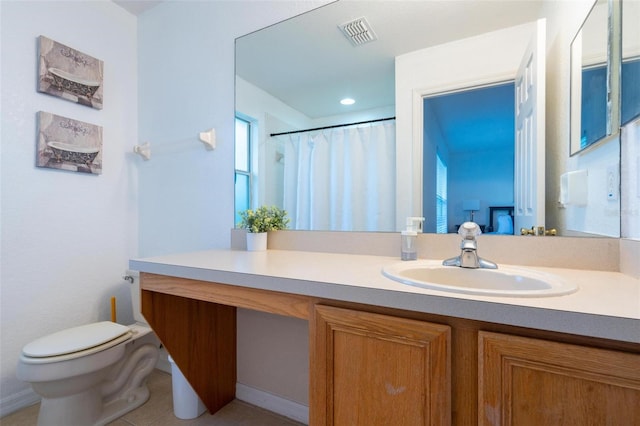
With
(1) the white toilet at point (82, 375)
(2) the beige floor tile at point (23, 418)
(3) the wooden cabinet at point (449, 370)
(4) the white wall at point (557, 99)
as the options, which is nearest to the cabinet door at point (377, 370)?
(3) the wooden cabinet at point (449, 370)

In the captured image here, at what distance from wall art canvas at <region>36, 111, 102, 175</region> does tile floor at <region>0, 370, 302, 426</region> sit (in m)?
1.29

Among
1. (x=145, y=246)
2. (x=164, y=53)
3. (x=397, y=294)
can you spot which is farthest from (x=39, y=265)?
(x=397, y=294)

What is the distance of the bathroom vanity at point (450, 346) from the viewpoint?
543mm

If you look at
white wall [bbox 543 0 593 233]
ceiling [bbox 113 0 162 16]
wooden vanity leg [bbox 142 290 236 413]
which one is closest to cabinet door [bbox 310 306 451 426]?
white wall [bbox 543 0 593 233]

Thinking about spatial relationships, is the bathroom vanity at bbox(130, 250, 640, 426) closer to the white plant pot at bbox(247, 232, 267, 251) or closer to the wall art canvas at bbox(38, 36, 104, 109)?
the white plant pot at bbox(247, 232, 267, 251)

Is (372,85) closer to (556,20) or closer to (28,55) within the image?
(556,20)

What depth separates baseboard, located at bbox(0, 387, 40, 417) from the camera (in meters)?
1.50

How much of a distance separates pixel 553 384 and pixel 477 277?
42cm

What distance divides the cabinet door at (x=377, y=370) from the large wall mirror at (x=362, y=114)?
2.05 feet

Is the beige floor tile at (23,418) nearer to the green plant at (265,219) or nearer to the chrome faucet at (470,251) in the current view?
the green plant at (265,219)

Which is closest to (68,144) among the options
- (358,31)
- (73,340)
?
(73,340)

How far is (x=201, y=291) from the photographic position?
41.8 inches

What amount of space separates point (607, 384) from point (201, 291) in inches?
42.4

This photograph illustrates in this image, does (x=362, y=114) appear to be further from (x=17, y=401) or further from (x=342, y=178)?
(x=17, y=401)
